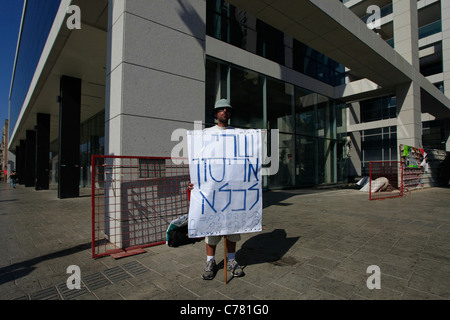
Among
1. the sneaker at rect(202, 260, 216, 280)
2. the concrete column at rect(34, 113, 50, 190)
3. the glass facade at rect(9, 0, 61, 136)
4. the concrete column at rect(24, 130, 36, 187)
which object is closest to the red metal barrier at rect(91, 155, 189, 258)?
the sneaker at rect(202, 260, 216, 280)

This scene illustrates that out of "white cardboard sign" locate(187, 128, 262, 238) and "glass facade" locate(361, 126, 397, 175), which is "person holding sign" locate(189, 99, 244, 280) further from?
"glass facade" locate(361, 126, 397, 175)

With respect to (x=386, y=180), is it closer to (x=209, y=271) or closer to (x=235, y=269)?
(x=235, y=269)

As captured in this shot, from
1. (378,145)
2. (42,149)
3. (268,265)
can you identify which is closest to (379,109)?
(378,145)

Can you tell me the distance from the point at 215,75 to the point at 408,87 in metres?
11.7

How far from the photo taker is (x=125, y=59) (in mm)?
4141

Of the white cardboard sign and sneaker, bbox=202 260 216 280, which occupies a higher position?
the white cardboard sign

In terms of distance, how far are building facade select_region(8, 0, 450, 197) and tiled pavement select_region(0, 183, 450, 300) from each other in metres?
1.90

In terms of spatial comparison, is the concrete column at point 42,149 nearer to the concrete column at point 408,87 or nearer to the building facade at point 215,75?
the building facade at point 215,75

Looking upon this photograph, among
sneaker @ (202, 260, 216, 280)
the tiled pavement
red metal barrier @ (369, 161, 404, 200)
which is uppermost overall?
red metal barrier @ (369, 161, 404, 200)

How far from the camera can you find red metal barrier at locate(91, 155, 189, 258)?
3.97 m

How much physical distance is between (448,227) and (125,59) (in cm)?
728

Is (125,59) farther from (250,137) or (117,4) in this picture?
(250,137)

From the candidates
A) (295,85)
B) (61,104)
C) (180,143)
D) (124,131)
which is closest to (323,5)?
(295,85)

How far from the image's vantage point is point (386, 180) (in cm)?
1143
